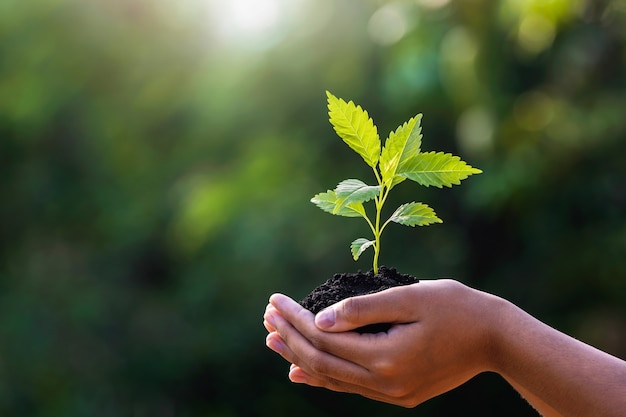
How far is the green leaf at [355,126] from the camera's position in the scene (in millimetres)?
1084

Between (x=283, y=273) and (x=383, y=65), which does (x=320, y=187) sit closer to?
(x=283, y=273)

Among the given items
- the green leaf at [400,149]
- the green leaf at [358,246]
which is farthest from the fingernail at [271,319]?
the green leaf at [400,149]

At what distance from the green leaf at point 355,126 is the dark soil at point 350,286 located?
0.18 meters

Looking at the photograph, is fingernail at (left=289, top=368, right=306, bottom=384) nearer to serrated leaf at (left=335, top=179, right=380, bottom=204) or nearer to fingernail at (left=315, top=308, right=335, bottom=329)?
fingernail at (left=315, top=308, right=335, bottom=329)

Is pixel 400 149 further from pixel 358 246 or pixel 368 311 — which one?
pixel 368 311

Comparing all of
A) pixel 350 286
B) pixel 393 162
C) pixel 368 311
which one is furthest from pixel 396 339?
pixel 393 162

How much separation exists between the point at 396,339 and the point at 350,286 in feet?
0.56

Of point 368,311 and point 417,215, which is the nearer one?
point 368,311

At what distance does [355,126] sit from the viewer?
3.61 feet

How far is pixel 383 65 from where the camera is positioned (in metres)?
3.28

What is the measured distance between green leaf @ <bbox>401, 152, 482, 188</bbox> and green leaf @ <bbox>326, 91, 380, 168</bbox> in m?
0.06

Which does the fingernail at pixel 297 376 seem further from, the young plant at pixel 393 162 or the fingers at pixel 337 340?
the young plant at pixel 393 162

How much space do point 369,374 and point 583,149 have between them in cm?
247

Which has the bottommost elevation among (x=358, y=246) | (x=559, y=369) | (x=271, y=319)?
(x=559, y=369)
